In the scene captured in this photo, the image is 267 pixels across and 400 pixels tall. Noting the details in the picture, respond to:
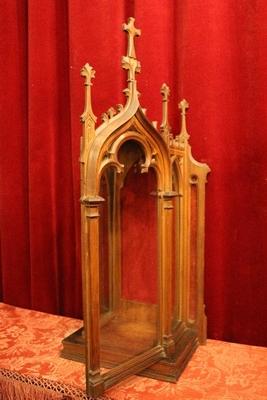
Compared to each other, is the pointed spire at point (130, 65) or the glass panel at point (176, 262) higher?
the pointed spire at point (130, 65)

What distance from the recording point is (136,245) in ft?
4.04

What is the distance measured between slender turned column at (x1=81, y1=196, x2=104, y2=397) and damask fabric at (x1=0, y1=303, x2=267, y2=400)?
110 millimetres

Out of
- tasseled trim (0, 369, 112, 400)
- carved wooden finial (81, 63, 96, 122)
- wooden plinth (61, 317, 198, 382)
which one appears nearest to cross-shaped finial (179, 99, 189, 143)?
carved wooden finial (81, 63, 96, 122)

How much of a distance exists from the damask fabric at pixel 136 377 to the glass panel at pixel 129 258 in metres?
0.13

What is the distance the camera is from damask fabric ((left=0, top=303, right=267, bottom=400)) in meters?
0.98

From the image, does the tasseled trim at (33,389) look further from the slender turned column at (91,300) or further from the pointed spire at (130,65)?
the pointed spire at (130,65)

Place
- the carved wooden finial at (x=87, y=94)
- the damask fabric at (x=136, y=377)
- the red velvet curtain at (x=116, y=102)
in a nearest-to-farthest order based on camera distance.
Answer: the carved wooden finial at (x=87, y=94) < the damask fabric at (x=136, y=377) < the red velvet curtain at (x=116, y=102)

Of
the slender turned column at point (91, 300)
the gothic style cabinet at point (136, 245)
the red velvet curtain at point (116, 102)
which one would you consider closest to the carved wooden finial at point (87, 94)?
the gothic style cabinet at point (136, 245)

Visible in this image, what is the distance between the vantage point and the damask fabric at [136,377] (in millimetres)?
978

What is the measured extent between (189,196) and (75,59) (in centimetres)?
72

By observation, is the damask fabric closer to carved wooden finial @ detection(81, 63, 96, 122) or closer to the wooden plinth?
the wooden plinth

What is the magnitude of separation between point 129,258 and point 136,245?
57 millimetres

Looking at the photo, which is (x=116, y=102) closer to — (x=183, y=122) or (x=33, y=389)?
(x=183, y=122)

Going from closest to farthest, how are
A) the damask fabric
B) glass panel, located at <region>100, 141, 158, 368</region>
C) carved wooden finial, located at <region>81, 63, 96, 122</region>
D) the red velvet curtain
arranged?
carved wooden finial, located at <region>81, 63, 96, 122</region>, the damask fabric, glass panel, located at <region>100, 141, 158, 368</region>, the red velvet curtain
